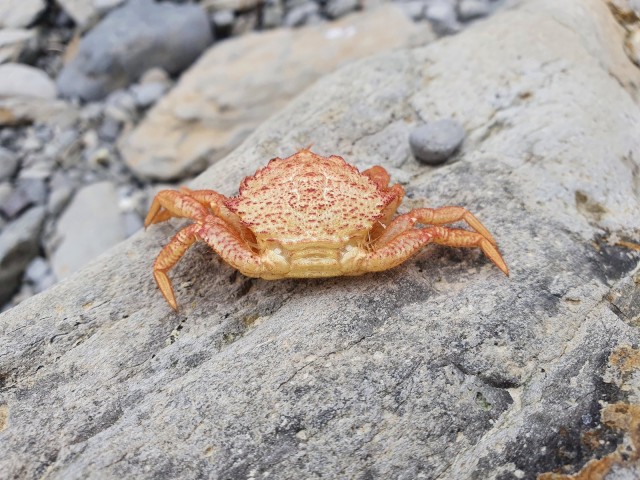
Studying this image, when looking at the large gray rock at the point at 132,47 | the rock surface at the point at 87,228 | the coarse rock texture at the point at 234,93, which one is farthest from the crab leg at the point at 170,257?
the large gray rock at the point at 132,47

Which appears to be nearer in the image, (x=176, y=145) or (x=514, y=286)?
(x=514, y=286)

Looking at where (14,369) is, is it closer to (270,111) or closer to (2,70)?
(270,111)

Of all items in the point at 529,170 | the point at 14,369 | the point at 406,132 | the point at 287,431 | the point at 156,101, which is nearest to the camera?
the point at 287,431

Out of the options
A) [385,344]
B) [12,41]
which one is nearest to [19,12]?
[12,41]

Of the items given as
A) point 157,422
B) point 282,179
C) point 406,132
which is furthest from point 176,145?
point 157,422

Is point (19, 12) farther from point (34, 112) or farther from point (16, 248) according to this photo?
point (16, 248)

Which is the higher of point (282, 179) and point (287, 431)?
point (282, 179)
